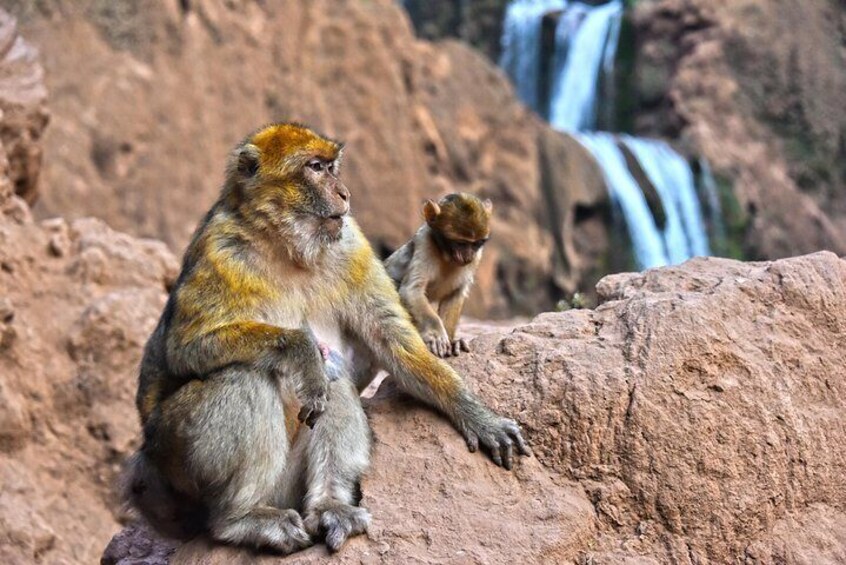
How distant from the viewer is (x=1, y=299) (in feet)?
25.9

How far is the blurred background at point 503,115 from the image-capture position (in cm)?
1459

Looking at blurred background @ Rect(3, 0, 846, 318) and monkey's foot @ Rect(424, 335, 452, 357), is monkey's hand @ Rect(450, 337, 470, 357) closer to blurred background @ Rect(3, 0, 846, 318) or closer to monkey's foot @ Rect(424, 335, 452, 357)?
monkey's foot @ Rect(424, 335, 452, 357)

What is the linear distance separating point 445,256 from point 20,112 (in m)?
4.45

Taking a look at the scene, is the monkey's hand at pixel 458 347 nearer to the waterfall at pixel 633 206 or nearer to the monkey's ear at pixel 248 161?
the monkey's ear at pixel 248 161

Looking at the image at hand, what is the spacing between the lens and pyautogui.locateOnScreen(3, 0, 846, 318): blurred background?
1459cm

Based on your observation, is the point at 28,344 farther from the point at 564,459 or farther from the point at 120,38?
the point at 120,38

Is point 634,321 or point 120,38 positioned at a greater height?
point 634,321

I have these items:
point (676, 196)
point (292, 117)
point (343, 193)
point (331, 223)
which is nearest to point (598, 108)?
point (676, 196)

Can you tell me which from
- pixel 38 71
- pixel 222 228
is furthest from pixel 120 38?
pixel 222 228

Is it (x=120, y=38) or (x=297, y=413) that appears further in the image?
(x=120, y=38)

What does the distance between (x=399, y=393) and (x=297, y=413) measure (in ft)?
1.91

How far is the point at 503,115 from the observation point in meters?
21.9

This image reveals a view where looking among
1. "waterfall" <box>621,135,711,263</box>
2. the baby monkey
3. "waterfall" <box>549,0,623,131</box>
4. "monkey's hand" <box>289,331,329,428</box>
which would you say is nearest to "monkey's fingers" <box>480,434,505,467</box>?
"monkey's hand" <box>289,331,329,428</box>

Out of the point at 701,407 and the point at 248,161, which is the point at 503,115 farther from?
the point at 701,407
